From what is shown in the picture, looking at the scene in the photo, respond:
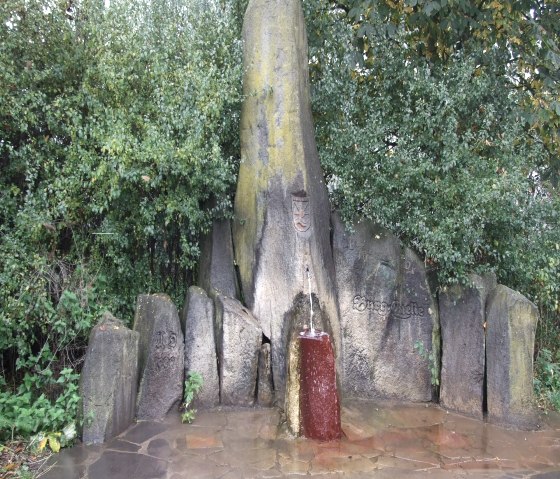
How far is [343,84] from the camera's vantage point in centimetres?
612

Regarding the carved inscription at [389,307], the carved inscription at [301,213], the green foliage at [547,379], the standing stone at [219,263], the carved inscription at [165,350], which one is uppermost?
the carved inscription at [301,213]

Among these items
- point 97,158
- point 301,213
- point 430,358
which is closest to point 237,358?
point 301,213

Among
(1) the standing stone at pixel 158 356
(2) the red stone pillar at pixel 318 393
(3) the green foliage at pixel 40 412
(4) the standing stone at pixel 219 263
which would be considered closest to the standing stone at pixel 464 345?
(2) the red stone pillar at pixel 318 393

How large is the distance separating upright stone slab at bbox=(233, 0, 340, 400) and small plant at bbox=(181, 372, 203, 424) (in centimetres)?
75

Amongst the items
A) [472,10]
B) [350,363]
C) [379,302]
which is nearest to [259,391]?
[350,363]

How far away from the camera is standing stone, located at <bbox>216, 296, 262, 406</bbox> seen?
5.33 meters

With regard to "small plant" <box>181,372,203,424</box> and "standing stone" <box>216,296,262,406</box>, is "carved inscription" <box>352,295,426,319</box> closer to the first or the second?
"standing stone" <box>216,296,262,406</box>

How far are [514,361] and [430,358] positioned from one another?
772mm

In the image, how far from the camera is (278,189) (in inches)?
220

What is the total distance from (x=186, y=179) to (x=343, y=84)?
2.05 meters

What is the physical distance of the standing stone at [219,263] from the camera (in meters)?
5.73

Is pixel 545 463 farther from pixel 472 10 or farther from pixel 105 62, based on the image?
pixel 105 62

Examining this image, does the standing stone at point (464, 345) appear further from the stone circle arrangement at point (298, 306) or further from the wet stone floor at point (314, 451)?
the wet stone floor at point (314, 451)

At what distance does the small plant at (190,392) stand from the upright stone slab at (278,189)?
75cm
